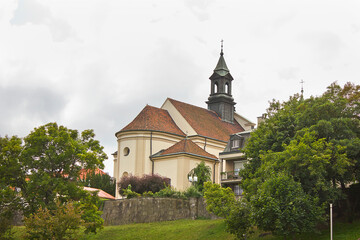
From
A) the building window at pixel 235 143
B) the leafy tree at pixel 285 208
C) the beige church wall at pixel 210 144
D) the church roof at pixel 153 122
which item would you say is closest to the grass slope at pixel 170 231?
the leafy tree at pixel 285 208

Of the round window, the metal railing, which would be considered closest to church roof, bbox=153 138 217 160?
the round window

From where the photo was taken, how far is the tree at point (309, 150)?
1242 inches

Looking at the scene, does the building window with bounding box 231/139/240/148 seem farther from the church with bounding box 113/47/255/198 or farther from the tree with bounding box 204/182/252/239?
the tree with bounding box 204/182/252/239

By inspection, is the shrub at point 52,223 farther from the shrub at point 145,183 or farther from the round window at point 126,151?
the round window at point 126,151

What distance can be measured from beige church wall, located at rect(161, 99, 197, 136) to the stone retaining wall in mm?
20850

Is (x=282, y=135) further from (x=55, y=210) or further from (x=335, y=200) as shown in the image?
(x=55, y=210)

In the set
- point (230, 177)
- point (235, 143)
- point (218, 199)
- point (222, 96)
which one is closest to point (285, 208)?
point (218, 199)

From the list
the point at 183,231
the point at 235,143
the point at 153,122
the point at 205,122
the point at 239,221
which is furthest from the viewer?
the point at 205,122

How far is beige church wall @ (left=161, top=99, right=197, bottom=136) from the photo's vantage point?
64.9 m

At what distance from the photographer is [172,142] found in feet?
207

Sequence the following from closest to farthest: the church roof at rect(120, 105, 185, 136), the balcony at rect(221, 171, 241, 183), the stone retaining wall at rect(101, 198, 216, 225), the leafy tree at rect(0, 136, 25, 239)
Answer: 1. the leafy tree at rect(0, 136, 25, 239)
2. the stone retaining wall at rect(101, 198, 216, 225)
3. the balcony at rect(221, 171, 241, 183)
4. the church roof at rect(120, 105, 185, 136)

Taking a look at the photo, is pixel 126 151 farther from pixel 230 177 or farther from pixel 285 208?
pixel 285 208

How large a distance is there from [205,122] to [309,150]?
3732 cm

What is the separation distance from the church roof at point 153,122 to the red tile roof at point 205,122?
196 centimetres
